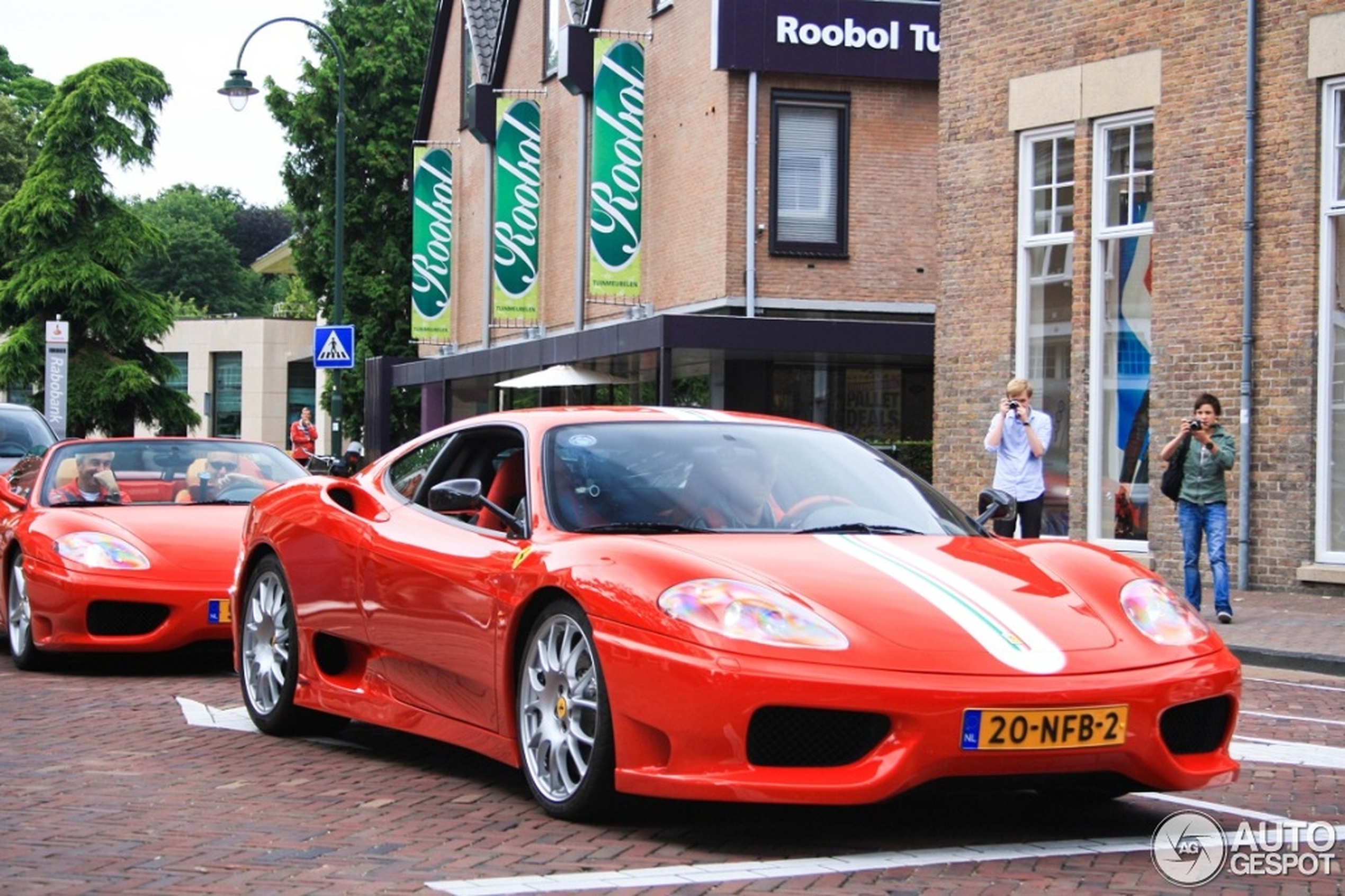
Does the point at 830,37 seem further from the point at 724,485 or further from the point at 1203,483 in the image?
the point at 724,485

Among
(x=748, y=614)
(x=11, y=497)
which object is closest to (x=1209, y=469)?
(x=11, y=497)

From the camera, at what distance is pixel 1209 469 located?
1474 cm

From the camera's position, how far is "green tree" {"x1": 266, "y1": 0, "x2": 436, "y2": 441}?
5459 cm

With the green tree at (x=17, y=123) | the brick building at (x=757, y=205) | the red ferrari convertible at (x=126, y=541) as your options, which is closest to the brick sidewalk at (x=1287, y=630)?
the red ferrari convertible at (x=126, y=541)

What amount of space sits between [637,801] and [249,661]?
3.04 m

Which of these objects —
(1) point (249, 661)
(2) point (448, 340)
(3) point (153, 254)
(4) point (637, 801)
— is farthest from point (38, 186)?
Answer: (4) point (637, 801)

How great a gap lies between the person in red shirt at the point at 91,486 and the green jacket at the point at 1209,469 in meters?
7.90

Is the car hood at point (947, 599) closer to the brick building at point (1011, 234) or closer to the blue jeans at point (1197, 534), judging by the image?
the blue jeans at point (1197, 534)

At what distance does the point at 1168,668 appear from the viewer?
223 inches

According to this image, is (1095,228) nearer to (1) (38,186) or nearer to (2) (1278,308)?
(2) (1278,308)

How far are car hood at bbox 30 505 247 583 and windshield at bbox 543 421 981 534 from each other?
13.3ft

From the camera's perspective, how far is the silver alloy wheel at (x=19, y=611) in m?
10.8

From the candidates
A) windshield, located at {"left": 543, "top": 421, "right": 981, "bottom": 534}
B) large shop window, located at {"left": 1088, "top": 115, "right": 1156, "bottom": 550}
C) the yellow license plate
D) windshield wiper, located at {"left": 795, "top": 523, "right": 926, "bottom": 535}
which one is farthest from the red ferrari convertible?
large shop window, located at {"left": 1088, "top": 115, "right": 1156, "bottom": 550}

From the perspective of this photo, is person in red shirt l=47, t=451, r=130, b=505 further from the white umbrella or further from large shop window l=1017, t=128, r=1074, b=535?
the white umbrella
